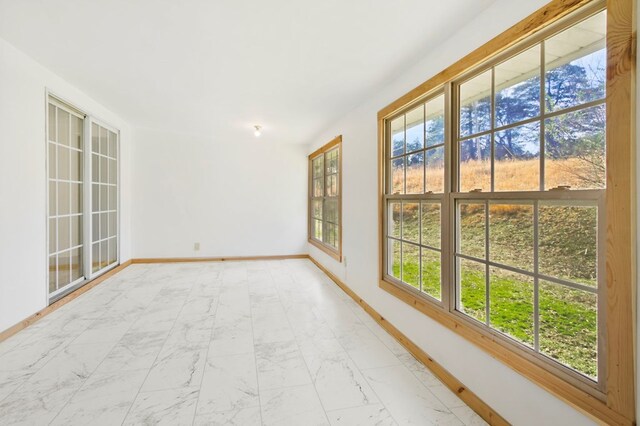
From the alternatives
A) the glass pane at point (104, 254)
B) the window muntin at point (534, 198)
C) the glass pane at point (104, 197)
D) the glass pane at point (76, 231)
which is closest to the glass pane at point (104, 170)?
the glass pane at point (104, 197)

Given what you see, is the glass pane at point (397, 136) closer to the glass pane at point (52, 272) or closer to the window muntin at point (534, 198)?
the window muntin at point (534, 198)

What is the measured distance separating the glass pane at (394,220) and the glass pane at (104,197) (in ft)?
13.3

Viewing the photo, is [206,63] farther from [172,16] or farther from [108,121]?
[108,121]

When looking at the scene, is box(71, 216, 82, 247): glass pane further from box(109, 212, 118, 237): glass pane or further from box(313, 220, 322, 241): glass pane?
box(313, 220, 322, 241): glass pane

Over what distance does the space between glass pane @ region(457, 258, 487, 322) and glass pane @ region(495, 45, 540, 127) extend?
89 cm

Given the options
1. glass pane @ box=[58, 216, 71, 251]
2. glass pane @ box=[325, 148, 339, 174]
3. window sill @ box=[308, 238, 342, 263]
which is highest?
glass pane @ box=[325, 148, 339, 174]

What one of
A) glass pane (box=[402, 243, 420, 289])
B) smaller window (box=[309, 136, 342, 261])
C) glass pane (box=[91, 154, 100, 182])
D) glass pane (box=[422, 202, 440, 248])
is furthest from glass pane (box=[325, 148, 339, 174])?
glass pane (box=[91, 154, 100, 182])

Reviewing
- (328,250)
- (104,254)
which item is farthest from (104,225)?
(328,250)

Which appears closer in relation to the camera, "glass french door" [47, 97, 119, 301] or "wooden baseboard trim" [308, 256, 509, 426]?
"wooden baseboard trim" [308, 256, 509, 426]

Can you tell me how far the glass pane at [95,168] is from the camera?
13.3ft

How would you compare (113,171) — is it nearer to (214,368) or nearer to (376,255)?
(214,368)

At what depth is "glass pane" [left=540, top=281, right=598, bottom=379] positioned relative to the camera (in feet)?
4.35

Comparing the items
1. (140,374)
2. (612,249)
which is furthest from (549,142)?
(140,374)

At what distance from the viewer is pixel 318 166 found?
19.1ft
